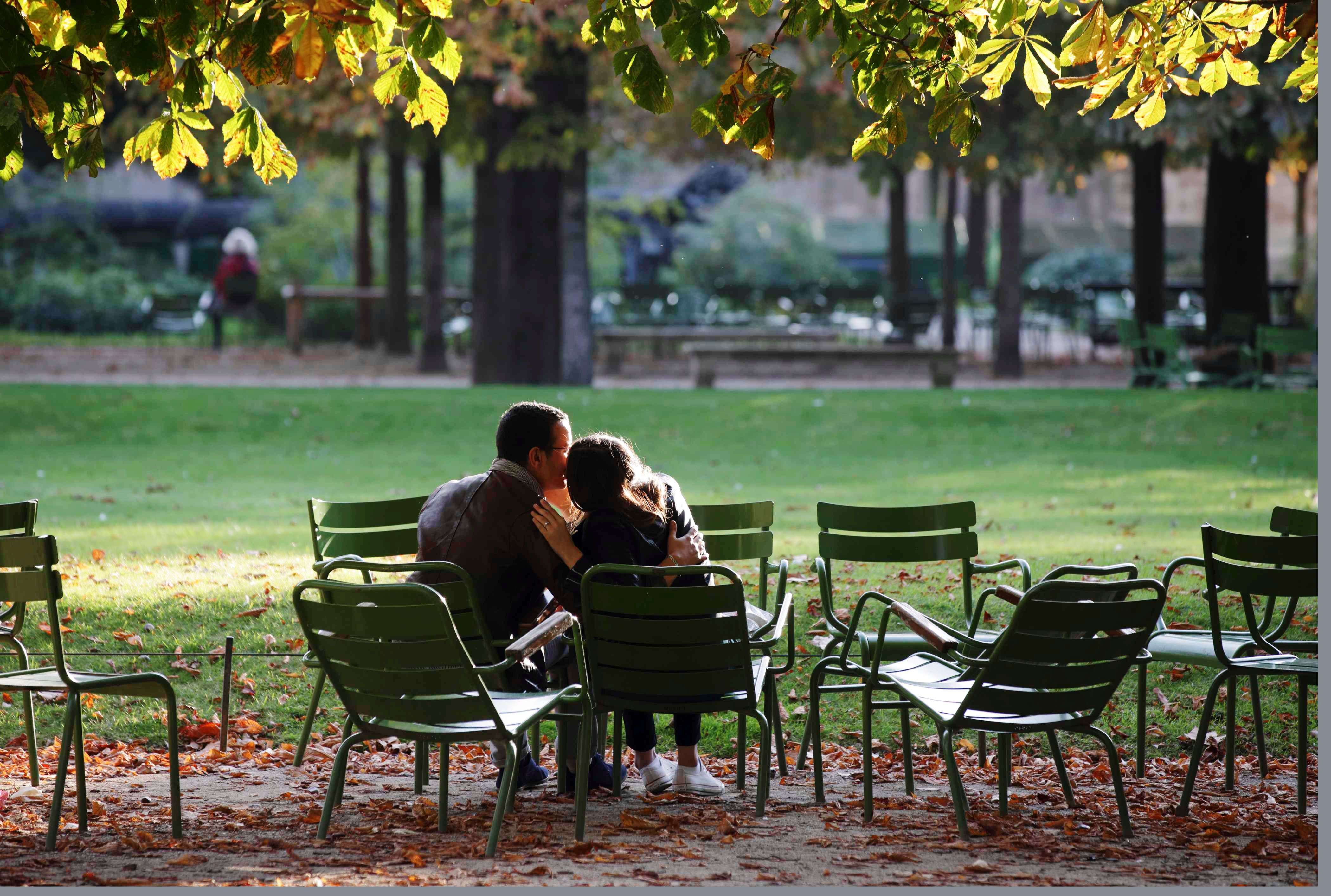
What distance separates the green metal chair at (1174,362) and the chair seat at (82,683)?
675 inches

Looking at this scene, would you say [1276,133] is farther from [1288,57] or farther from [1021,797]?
[1021,797]

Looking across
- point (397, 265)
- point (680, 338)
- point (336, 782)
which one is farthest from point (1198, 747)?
point (397, 265)

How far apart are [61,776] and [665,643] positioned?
2015mm

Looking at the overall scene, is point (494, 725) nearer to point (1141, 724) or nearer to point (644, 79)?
point (644, 79)

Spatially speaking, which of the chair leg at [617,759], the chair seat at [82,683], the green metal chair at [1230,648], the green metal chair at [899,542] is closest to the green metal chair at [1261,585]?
the green metal chair at [1230,648]

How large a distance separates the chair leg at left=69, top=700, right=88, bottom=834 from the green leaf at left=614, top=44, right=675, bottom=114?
2765 mm

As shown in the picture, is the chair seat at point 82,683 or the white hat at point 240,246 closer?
the chair seat at point 82,683

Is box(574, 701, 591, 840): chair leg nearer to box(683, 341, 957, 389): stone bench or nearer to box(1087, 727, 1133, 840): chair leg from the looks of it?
box(1087, 727, 1133, 840): chair leg

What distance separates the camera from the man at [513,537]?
575 cm

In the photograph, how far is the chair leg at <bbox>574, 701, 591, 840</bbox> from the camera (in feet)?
17.2

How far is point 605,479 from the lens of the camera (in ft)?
18.7

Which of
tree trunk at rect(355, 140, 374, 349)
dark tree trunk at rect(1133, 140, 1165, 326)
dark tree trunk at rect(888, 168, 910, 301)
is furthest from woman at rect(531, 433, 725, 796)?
dark tree trunk at rect(888, 168, 910, 301)

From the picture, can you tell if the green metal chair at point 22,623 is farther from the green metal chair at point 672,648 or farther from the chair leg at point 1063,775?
the chair leg at point 1063,775

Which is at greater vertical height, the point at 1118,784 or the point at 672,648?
the point at 672,648
